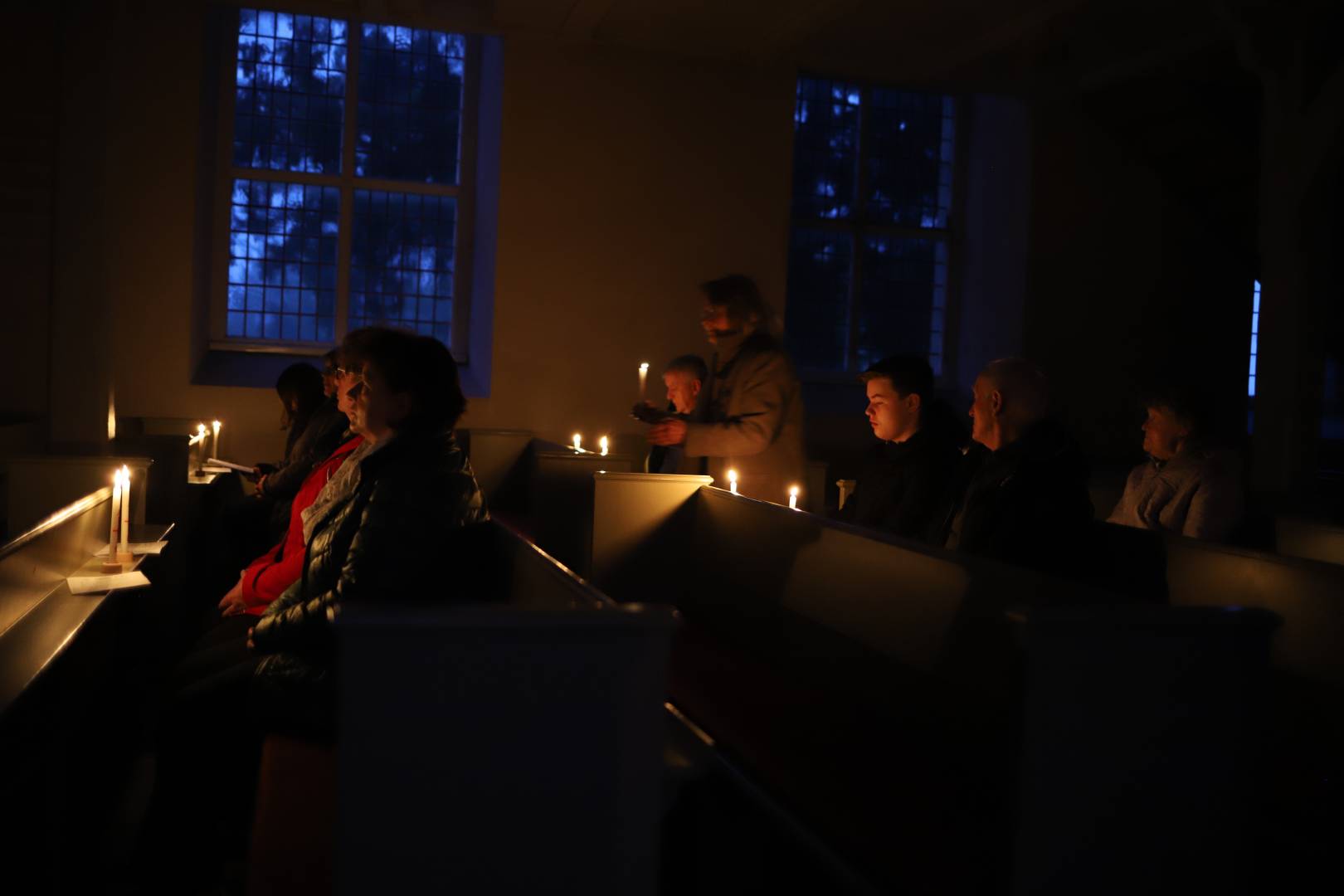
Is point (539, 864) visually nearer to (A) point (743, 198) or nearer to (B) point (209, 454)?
(B) point (209, 454)

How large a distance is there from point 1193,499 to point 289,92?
7.31 metres

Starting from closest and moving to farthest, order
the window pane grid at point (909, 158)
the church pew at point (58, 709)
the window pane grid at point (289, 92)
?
the church pew at point (58, 709) < the window pane grid at point (289, 92) < the window pane grid at point (909, 158)

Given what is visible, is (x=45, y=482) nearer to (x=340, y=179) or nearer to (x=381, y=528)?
(x=381, y=528)

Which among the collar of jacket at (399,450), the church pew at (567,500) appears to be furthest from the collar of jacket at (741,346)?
the collar of jacket at (399,450)

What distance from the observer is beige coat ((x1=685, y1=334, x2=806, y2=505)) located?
→ 4039 millimetres

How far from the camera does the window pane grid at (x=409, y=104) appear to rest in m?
9.30

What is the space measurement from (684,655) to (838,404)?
21.4 feet

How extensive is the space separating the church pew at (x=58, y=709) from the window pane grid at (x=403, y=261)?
18.0ft

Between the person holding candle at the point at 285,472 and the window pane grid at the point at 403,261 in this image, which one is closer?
the person holding candle at the point at 285,472

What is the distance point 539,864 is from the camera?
1.70 meters

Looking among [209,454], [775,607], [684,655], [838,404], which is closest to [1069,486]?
[775,607]

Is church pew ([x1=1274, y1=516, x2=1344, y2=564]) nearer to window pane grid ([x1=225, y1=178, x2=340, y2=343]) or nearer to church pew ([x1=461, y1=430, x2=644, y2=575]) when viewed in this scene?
church pew ([x1=461, y1=430, x2=644, y2=575])

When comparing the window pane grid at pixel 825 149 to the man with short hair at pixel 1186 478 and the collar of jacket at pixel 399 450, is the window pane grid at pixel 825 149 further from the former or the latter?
the collar of jacket at pixel 399 450

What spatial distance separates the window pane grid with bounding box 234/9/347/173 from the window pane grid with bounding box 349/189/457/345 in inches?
20.2
